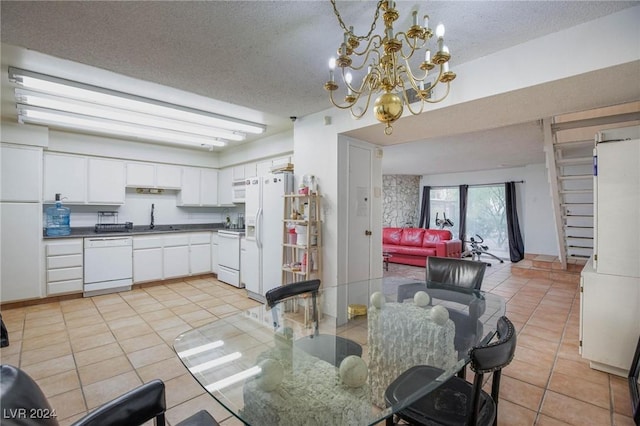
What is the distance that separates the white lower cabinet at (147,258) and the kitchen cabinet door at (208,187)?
4.32ft

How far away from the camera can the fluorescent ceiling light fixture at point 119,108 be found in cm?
259

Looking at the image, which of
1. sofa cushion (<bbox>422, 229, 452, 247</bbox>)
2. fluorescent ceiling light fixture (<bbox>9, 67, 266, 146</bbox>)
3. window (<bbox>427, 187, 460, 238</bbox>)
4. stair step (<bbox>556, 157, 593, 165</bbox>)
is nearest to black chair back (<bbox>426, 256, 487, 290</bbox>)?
stair step (<bbox>556, 157, 593, 165</bbox>)

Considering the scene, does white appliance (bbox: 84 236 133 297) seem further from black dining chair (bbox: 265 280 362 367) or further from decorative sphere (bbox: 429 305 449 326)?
decorative sphere (bbox: 429 305 449 326)

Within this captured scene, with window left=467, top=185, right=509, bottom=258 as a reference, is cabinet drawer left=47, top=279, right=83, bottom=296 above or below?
below

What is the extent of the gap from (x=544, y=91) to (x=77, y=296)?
620cm

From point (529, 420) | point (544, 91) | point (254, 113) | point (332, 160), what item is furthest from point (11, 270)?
point (544, 91)

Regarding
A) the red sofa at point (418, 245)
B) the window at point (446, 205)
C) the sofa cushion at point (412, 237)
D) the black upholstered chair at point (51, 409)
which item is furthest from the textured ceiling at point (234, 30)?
the window at point (446, 205)

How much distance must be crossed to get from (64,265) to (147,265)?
1054mm

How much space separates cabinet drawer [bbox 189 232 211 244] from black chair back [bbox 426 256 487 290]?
14.0 ft

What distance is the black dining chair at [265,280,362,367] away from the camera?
1675 millimetres

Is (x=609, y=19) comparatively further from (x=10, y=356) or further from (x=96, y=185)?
(x=96, y=185)

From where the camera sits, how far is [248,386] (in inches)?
45.3

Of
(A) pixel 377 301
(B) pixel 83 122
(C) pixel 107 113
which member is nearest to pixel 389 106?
(A) pixel 377 301

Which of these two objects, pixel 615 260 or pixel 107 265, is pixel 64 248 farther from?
pixel 615 260
